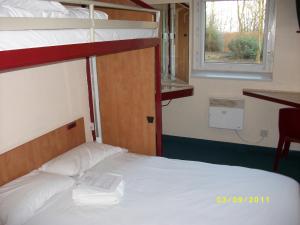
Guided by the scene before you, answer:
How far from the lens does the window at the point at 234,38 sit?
3.69 metres

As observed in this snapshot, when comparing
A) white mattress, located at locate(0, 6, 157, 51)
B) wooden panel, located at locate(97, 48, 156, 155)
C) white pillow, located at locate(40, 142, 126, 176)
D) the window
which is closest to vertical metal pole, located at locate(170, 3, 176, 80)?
the window

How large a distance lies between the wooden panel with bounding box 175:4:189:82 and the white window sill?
0.71ft

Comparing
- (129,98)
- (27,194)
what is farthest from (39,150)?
(129,98)

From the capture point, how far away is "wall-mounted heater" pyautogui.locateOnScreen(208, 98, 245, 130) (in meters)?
3.88

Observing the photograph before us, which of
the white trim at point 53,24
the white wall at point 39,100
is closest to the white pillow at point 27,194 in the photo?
the white wall at point 39,100

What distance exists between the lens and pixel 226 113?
154 inches

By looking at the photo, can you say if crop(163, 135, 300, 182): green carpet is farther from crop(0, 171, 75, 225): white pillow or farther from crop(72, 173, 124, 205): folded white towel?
crop(0, 171, 75, 225): white pillow

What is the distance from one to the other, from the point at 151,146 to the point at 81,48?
62.5 inches

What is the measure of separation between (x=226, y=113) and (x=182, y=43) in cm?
118

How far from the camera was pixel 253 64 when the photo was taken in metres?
3.86

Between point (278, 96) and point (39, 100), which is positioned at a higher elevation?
point (39, 100)

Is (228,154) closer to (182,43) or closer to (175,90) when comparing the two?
(175,90)

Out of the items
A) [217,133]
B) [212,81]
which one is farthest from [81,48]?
[217,133]

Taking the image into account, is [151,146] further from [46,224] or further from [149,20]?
[46,224]
